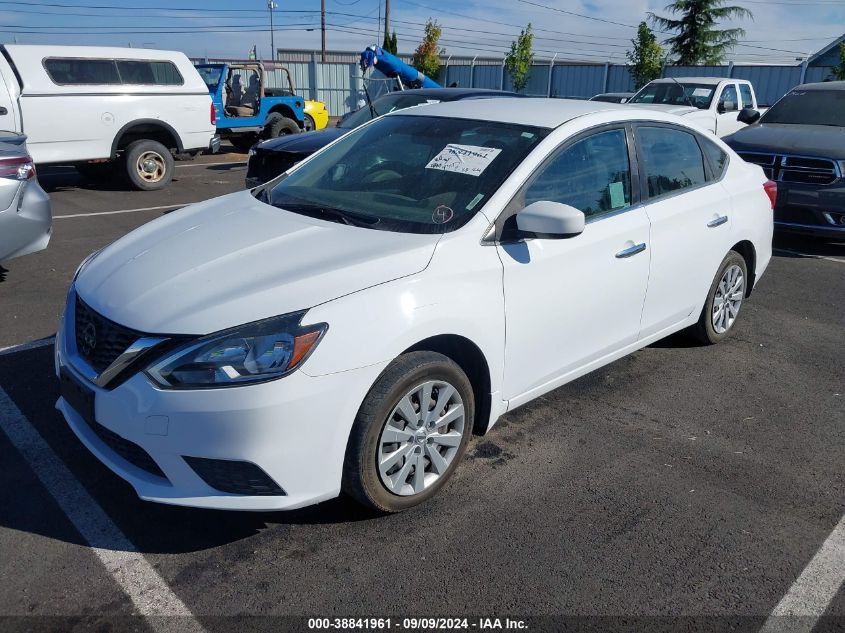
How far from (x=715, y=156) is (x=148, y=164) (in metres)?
9.56

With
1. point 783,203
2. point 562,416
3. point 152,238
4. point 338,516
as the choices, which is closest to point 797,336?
point 562,416

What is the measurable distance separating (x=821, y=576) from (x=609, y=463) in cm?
107

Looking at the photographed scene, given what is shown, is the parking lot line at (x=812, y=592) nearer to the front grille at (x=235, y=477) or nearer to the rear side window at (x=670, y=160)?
the front grille at (x=235, y=477)

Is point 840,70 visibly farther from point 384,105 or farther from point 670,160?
point 670,160

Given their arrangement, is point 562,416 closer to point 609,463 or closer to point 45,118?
point 609,463

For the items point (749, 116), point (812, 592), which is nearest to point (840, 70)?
point (749, 116)

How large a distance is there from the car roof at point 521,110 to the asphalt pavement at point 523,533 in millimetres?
1642

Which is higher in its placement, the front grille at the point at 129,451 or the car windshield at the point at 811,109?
the car windshield at the point at 811,109

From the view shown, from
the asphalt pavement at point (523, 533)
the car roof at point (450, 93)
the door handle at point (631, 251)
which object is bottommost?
the asphalt pavement at point (523, 533)

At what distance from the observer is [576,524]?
325 cm

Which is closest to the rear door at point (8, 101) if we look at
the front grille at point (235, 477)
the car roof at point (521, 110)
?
the car roof at point (521, 110)

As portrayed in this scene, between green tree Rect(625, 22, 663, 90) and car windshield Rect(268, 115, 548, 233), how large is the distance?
23714 mm

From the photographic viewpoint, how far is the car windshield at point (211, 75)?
52.1 feet

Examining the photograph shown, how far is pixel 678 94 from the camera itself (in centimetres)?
1361
